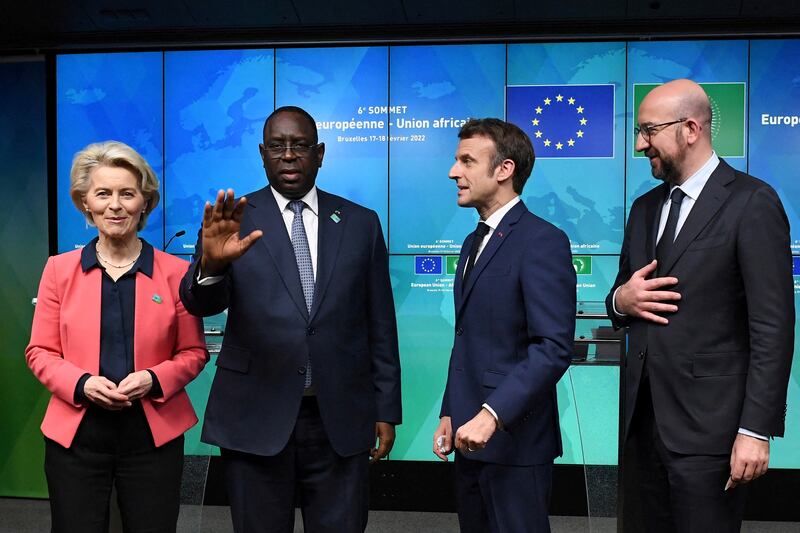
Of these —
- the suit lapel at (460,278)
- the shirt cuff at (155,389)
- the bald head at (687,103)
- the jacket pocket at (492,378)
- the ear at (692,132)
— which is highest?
the bald head at (687,103)

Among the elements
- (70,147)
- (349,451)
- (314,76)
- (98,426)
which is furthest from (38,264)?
(349,451)

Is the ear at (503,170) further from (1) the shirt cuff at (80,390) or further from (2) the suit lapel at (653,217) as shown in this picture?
(1) the shirt cuff at (80,390)

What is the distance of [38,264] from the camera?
542cm

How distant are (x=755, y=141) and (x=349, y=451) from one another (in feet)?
12.2

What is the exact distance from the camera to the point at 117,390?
85.9 inches

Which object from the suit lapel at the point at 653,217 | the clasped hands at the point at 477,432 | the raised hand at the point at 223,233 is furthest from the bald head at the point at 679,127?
the raised hand at the point at 223,233

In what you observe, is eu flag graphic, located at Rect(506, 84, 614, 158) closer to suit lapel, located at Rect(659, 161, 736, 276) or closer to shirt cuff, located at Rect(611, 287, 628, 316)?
shirt cuff, located at Rect(611, 287, 628, 316)

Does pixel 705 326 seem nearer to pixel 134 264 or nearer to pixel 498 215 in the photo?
pixel 498 215

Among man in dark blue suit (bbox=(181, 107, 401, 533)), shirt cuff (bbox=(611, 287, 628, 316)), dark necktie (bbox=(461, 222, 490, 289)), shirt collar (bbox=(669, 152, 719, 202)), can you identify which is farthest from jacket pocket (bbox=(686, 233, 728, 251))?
man in dark blue suit (bbox=(181, 107, 401, 533))

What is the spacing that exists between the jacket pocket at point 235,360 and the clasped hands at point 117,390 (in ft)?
0.69

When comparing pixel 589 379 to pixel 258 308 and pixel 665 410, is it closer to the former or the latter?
pixel 665 410

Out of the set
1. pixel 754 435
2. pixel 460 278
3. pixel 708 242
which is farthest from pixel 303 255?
pixel 754 435

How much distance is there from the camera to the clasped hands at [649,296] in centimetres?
210

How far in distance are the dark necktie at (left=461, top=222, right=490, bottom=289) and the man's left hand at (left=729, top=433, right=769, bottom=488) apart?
880mm
